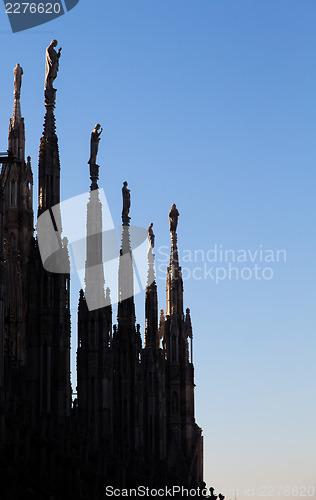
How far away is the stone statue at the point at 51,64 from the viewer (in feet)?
147

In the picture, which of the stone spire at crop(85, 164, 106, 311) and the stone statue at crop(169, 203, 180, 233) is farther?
the stone statue at crop(169, 203, 180, 233)

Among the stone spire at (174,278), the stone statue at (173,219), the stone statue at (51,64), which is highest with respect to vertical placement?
the stone statue at (51,64)

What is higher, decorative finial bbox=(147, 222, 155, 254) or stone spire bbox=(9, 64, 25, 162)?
stone spire bbox=(9, 64, 25, 162)

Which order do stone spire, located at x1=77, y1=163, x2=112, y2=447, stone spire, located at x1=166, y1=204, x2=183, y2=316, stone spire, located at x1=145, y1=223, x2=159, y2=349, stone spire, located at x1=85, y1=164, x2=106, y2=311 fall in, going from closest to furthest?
1. stone spire, located at x1=77, y1=163, x2=112, y2=447
2. stone spire, located at x1=85, y1=164, x2=106, y2=311
3. stone spire, located at x1=145, y1=223, x2=159, y2=349
4. stone spire, located at x1=166, y1=204, x2=183, y2=316

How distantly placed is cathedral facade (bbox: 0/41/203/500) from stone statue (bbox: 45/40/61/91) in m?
0.06

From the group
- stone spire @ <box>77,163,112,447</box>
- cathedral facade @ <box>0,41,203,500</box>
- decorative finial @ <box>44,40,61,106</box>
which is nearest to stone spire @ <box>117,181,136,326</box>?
cathedral facade @ <box>0,41,203,500</box>

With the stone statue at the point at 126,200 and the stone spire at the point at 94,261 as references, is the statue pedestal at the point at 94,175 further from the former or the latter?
the stone statue at the point at 126,200

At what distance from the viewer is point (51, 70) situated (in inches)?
1763

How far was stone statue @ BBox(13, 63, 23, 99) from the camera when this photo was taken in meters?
59.7

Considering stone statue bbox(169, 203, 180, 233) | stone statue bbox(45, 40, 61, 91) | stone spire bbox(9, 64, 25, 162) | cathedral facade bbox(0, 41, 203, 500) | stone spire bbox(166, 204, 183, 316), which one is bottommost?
cathedral facade bbox(0, 41, 203, 500)

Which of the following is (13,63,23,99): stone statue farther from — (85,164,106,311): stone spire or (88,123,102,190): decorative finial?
(85,164,106,311): stone spire

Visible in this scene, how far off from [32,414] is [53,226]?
881cm

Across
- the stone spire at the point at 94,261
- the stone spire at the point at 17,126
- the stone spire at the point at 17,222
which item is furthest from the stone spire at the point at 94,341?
the stone spire at the point at 17,126

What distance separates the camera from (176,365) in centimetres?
6462
